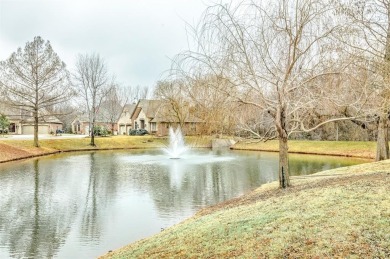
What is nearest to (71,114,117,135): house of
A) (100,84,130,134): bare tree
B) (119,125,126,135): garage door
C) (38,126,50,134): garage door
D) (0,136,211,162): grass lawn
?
(119,125,126,135): garage door

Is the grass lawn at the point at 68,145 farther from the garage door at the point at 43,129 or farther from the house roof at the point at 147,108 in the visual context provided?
the garage door at the point at 43,129

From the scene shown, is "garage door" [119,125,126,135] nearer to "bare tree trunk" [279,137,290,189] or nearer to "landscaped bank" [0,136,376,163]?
"landscaped bank" [0,136,376,163]

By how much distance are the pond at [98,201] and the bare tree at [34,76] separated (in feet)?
39.3

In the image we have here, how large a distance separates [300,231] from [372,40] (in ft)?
26.2

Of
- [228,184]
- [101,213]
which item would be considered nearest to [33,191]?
[101,213]

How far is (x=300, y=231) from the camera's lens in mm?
5523

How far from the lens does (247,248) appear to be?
5.32m

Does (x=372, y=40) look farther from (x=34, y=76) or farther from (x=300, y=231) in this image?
(x=34, y=76)

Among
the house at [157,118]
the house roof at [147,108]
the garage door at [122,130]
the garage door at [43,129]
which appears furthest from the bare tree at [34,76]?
the garage door at [122,130]

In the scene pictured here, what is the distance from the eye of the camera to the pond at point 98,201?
9.16m

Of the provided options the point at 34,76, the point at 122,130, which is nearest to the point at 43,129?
the point at 122,130

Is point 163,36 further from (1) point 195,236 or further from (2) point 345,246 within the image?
(2) point 345,246

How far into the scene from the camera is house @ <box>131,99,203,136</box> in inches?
1830

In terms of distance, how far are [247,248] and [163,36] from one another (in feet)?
25.4
